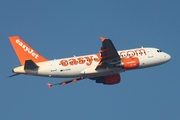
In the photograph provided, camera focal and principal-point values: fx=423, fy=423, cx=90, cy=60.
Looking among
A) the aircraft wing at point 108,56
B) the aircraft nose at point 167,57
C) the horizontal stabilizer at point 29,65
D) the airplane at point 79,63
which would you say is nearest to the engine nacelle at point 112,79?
the airplane at point 79,63

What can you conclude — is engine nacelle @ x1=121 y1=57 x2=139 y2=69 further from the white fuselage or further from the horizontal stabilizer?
the horizontal stabilizer

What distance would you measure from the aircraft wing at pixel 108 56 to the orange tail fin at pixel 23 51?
378 inches

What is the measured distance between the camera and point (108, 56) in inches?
2603

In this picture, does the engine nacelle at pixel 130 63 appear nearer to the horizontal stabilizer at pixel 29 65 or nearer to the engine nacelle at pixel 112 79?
the engine nacelle at pixel 112 79

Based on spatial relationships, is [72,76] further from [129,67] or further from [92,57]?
[129,67]

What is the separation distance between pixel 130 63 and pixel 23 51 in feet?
56.4

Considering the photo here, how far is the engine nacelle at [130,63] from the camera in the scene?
67.1 metres

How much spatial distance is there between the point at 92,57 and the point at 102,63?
290 cm

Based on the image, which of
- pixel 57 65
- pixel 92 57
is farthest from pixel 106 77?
pixel 57 65

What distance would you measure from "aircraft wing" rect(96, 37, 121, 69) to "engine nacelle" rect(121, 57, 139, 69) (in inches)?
41.6

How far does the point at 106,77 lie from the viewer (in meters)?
73.1

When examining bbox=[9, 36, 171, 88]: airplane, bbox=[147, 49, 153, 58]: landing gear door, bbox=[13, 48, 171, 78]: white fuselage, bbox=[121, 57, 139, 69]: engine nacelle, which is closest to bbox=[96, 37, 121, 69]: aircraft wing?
bbox=[9, 36, 171, 88]: airplane

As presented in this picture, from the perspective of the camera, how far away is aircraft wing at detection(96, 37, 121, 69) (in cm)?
6397

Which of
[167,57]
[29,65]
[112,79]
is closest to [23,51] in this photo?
[29,65]
